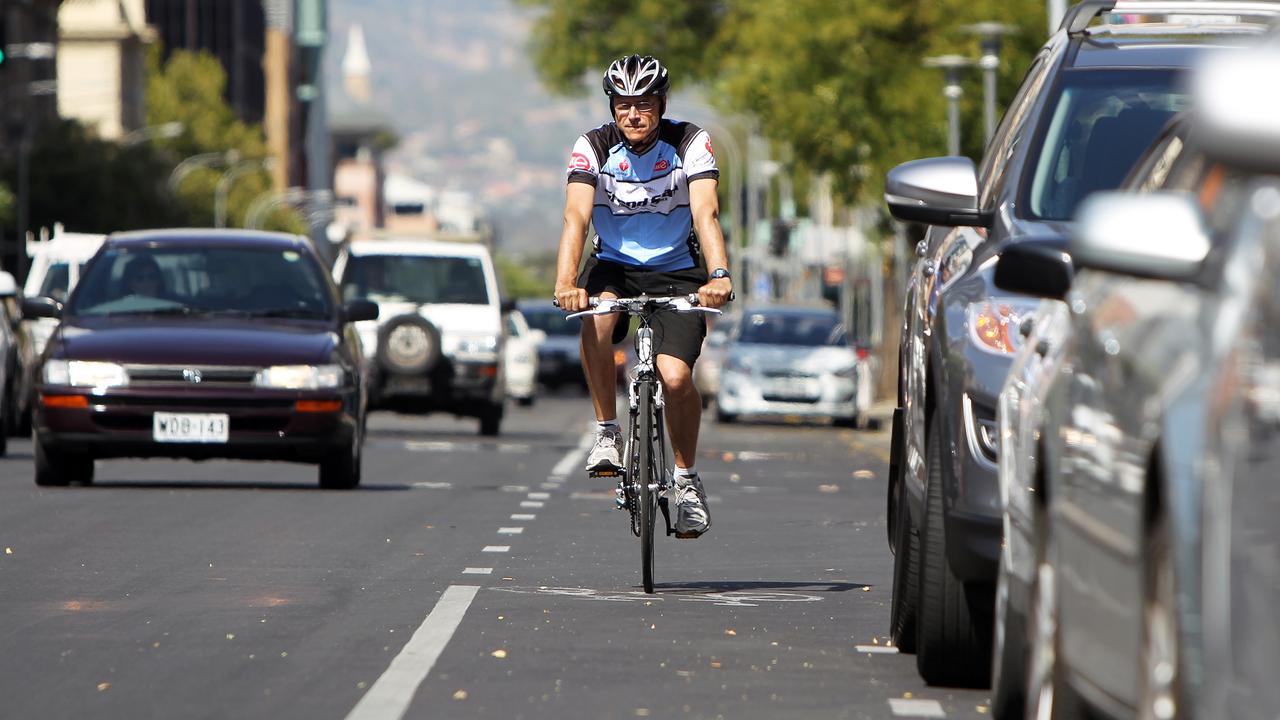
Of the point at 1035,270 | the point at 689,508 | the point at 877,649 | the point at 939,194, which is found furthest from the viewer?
the point at 689,508

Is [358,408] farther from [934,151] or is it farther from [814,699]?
[934,151]

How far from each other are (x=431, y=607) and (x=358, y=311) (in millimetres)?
8232

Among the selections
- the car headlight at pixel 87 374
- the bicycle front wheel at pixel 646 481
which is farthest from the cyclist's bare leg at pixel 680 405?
the car headlight at pixel 87 374

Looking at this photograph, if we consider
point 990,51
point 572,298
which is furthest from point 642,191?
point 990,51

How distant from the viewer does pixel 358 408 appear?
17719mm

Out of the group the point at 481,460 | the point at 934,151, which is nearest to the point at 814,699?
the point at 481,460

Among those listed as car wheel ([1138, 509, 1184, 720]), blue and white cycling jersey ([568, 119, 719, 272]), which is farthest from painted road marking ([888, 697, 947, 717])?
blue and white cycling jersey ([568, 119, 719, 272])

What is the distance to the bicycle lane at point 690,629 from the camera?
7.52 metres

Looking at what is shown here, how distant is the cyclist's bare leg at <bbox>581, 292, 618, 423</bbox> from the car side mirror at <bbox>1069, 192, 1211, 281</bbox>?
20.5ft

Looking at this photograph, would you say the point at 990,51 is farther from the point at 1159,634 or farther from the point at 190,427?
the point at 1159,634

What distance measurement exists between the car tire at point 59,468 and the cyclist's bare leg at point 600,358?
668 cm

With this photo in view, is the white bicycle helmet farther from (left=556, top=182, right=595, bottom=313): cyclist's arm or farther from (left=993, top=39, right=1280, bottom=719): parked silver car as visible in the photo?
(left=993, top=39, right=1280, bottom=719): parked silver car

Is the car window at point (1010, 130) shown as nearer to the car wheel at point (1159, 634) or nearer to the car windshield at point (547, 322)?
the car wheel at point (1159, 634)

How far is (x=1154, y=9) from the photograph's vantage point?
28.6 ft
